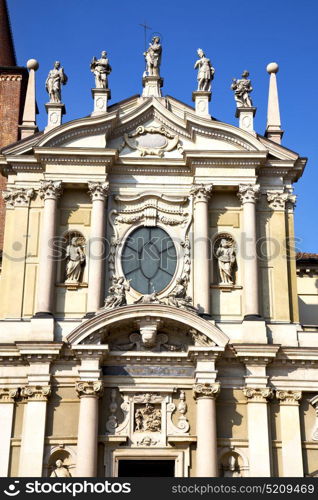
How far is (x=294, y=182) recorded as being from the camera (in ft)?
69.2

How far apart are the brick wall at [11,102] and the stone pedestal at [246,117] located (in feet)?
36.9

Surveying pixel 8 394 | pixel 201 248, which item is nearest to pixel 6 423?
pixel 8 394

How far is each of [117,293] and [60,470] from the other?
13.5 feet

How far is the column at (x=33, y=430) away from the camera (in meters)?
17.6

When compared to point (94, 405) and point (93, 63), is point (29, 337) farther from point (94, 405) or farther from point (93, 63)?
point (93, 63)

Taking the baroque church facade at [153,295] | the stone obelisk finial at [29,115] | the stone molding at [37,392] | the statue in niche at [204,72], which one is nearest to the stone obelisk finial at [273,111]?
the baroque church facade at [153,295]

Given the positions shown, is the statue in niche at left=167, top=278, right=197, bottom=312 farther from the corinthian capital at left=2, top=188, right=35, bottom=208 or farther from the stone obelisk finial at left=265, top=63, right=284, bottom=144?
the stone obelisk finial at left=265, top=63, right=284, bottom=144

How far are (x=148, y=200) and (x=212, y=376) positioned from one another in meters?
4.74

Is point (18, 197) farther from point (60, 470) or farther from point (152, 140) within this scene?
point (60, 470)

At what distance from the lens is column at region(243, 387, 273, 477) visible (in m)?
17.8

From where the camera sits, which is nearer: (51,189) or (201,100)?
(51,189)

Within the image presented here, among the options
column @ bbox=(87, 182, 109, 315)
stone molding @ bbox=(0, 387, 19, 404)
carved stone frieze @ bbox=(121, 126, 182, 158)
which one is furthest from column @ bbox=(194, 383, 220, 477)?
carved stone frieze @ bbox=(121, 126, 182, 158)

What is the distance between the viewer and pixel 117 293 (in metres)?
19.2
